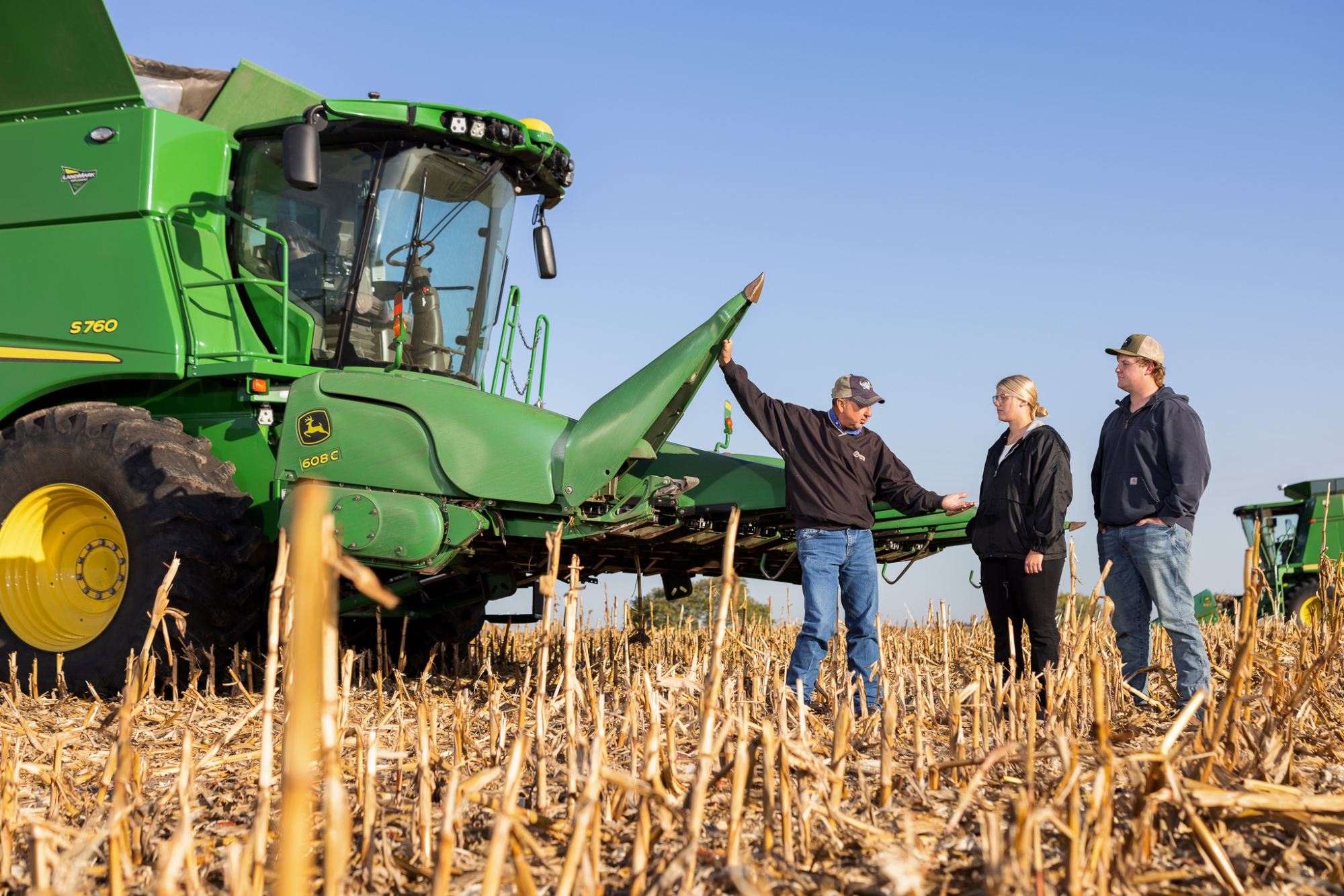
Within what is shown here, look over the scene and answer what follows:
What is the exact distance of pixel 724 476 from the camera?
5.46 meters

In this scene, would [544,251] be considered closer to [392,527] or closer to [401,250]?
[401,250]

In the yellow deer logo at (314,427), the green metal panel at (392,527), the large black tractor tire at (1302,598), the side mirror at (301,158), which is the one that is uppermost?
the side mirror at (301,158)

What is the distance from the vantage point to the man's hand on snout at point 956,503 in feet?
16.9

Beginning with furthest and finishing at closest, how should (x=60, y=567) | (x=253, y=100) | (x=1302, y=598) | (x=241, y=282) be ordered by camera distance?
1. (x=1302, y=598)
2. (x=253, y=100)
3. (x=60, y=567)
4. (x=241, y=282)

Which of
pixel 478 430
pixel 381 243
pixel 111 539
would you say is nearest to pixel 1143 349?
pixel 478 430

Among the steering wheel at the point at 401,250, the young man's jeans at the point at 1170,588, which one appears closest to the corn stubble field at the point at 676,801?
the young man's jeans at the point at 1170,588

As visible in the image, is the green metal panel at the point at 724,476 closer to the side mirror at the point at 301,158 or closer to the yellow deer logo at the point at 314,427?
the yellow deer logo at the point at 314,427

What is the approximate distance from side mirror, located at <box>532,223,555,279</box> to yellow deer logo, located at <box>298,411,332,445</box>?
6.90 feet

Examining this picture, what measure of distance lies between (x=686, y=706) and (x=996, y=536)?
1.50 metres

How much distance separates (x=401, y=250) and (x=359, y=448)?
1494mm

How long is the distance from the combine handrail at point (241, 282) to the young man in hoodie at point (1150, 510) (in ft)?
12.7

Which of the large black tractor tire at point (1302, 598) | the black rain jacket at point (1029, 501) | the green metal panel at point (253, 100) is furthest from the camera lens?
the large black tractor tire at point (1302, 598)

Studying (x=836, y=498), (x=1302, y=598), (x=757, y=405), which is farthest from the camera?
(x=1302, y=598)

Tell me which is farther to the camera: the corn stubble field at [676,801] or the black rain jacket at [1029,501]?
the black rain jacket at [1029,501]
